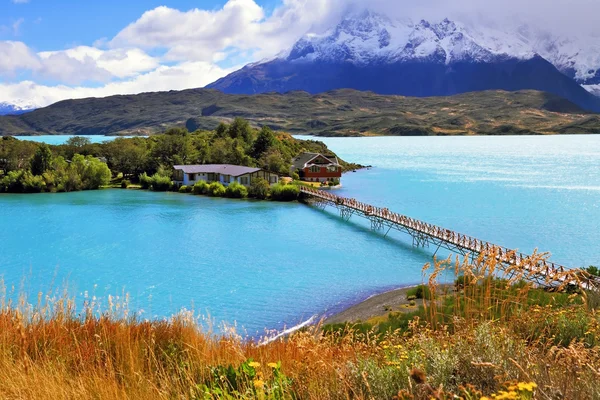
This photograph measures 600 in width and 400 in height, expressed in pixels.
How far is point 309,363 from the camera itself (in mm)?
5816

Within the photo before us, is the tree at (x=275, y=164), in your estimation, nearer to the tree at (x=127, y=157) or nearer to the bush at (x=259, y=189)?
the bush at (x=259, y=189)

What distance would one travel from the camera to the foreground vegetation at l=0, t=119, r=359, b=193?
7844 centimetres

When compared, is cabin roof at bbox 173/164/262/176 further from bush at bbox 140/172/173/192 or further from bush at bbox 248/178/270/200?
bush at bbox 248/178/270/200

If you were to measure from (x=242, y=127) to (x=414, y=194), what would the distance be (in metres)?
49.5

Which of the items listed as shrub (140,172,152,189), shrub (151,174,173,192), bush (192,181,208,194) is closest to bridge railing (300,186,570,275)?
bush (192,181,208,194)

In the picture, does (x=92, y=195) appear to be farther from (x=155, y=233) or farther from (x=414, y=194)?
(x=414, y=194)

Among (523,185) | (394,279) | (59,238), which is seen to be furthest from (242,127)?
(394,279)

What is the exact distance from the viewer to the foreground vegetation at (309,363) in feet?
14.0

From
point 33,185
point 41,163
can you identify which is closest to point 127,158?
point 41,163

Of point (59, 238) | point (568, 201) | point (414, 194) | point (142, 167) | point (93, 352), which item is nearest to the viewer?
point (93, 352)

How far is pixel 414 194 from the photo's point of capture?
225ft

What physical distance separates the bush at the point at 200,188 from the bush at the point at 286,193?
12447 mm

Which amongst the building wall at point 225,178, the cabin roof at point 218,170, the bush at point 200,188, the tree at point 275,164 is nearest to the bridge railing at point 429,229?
the building wall at point 225,178

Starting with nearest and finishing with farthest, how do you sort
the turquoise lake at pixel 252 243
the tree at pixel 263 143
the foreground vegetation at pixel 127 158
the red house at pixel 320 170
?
the turquoise lake at pixel 252 243 → the foreground vegetation at pixel 127 158 → the red house at pixel 320 170 → the tree at pixel 263 143
